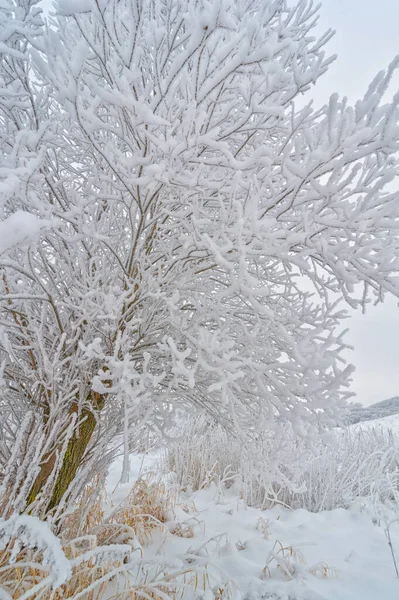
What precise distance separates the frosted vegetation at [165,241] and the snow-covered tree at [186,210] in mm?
12

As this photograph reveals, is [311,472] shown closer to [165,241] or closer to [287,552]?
[287,552]

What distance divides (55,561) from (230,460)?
394 cm

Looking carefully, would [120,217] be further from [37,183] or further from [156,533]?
[156,533]

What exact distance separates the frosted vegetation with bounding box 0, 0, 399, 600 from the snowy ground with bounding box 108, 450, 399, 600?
0.21m

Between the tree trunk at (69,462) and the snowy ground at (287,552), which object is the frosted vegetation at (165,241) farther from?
the snowy ground at (287,552)

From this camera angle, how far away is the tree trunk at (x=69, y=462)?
2059 mm

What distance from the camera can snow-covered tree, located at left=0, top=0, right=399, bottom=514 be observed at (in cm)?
129

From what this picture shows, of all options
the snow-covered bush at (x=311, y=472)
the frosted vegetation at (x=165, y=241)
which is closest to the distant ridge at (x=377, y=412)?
the snow-covered bush at (x=311, y=472)

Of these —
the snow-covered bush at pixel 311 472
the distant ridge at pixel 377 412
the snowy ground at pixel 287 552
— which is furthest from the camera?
the distant ridge at pixel 377 412

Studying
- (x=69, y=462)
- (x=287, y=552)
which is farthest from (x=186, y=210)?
(x=287, y=552)

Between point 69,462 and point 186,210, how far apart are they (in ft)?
5.18

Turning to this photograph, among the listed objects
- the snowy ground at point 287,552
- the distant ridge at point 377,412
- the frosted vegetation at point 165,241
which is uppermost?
the frosted vegetation at point 165,241

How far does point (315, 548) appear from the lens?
2.82 meters

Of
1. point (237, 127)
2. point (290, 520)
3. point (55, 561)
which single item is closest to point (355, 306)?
point (237, 127)
